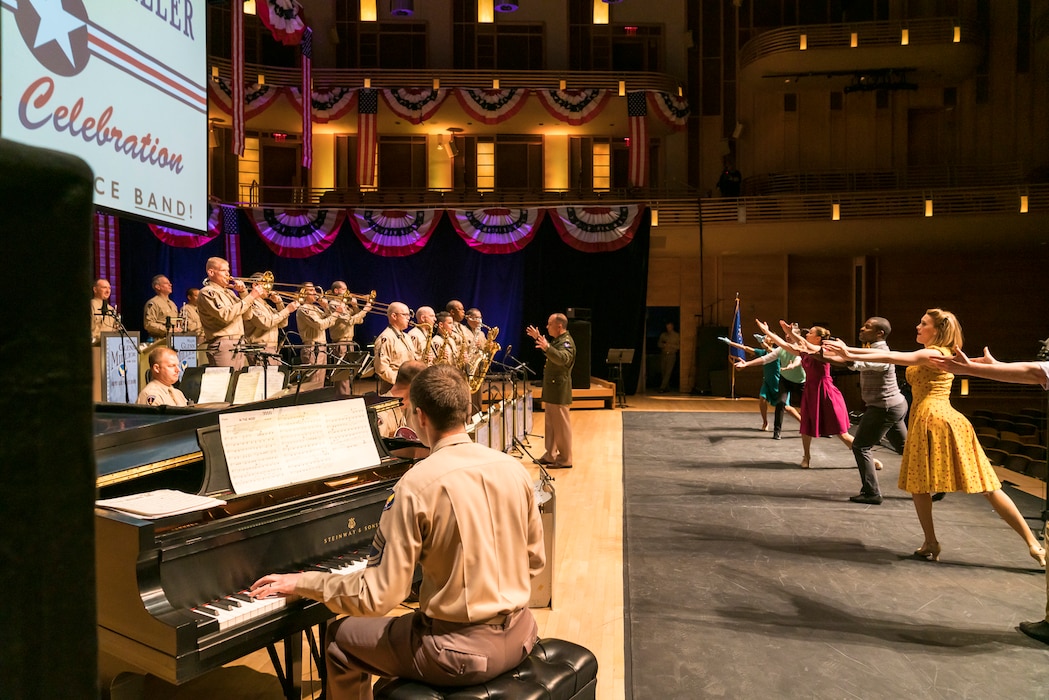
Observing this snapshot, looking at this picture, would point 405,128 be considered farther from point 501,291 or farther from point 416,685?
point 416,685

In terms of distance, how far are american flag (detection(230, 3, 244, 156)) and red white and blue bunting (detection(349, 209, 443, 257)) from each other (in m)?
5.69

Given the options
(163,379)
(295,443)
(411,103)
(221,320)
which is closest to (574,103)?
(411,103)

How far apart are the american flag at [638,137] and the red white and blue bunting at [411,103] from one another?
3890mm

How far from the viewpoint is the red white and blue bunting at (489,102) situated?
49.9 ft

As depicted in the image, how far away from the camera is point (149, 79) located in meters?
3.04

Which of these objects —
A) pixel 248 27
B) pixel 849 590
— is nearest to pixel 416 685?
pixel 849 590

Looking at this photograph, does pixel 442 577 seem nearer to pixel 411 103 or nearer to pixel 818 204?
pixel 818 204

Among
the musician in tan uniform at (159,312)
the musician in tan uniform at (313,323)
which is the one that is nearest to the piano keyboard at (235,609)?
the musician in tan uniform at (159,312)

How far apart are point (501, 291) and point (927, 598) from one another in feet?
35.2

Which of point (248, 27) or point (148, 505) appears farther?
point (248, 27)

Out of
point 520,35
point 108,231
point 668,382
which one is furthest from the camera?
point 520,35

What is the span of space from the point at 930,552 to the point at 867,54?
1318 cm

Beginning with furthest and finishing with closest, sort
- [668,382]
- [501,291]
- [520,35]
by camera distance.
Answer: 1. [520,35]
2. [668,382]
3. [501,291]

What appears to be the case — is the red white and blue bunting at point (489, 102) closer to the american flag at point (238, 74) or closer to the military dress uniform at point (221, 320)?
the american flag at point (238, 74)
